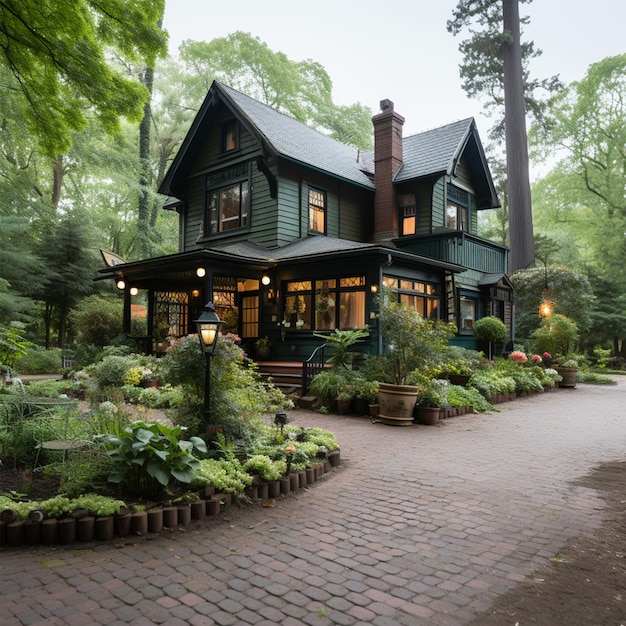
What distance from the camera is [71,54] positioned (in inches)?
214

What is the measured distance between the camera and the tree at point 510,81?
2103 centimetres

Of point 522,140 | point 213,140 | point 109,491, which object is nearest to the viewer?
point 109,491

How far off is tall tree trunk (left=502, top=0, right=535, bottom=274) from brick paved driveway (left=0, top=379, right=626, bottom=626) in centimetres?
1708

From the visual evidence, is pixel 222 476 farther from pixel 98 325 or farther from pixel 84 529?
pixel 98 325

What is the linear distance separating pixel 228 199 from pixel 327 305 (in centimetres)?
598

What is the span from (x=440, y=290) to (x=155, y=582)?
1349cm

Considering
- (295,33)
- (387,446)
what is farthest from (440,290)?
(295,33)

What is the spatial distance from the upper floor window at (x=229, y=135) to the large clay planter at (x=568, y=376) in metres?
13.6

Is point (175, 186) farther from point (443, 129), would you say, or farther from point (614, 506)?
point (614, 506)

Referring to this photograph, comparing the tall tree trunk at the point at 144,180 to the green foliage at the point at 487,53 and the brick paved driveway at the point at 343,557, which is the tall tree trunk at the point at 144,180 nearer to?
the green foliage at the point at 487,53

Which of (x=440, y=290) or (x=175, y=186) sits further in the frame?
(x=175, y=186)

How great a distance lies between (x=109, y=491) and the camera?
390cm

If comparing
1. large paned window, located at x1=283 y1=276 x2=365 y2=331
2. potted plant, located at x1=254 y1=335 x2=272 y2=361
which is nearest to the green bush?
potted plant, located at x1=254 y1=335 x2=272 y2=361

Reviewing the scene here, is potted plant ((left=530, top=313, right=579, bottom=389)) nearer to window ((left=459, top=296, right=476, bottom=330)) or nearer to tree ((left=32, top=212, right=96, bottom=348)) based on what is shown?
window ((left=459, top=296, right=476, bottom=330))
